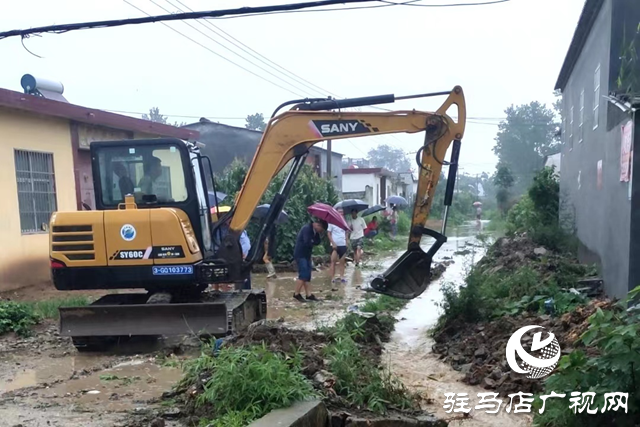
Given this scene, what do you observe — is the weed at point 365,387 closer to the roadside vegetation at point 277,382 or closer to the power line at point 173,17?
the roadside vegetation at point 277,382

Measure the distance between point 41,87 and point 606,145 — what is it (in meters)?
13.7

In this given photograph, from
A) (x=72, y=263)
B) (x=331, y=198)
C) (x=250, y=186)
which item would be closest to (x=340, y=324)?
(x=250, y=186)

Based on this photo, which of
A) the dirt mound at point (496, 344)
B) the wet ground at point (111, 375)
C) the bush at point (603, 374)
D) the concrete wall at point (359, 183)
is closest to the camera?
the bush at point (603, 374)

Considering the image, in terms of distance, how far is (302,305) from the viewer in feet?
34.7

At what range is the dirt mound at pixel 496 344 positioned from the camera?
564cm

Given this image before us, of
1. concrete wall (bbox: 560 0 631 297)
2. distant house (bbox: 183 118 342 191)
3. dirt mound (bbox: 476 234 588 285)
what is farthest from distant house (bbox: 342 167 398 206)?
concrete wall (bbox: 560 0 631 297)

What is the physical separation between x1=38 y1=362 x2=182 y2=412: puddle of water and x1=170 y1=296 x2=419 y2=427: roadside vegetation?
0.61 metres

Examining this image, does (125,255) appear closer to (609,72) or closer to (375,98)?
(375,98)

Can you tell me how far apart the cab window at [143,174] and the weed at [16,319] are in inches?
91.3

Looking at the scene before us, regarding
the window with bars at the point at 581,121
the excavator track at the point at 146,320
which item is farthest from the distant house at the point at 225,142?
the excavator track at the point at 146,320

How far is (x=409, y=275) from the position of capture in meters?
7.48

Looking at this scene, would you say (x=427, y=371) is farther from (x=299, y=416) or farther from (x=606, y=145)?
(x=606, y=145)

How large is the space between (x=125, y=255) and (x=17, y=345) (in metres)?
2.04

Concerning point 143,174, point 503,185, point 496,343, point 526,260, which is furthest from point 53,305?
point 503,185
